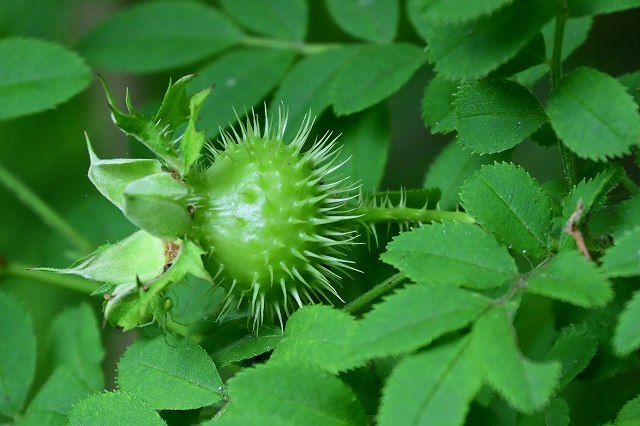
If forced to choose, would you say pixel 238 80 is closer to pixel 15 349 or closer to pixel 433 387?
pixel 15 349

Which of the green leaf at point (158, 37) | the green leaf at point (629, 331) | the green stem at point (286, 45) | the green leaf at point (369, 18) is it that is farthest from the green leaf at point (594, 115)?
the green leaf at point (158, 37)

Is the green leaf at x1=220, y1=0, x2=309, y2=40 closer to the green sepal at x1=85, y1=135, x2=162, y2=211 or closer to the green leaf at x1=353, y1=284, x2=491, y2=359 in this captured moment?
the green sepal at x1=85, y1=135, x2=162, y2=211

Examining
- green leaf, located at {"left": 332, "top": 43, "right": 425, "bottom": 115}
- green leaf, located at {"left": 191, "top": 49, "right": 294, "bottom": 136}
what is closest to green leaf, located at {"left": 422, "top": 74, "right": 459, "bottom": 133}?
green leaf, located at {"left": 332, "top": 43, "right": 425, "bottom": 115}

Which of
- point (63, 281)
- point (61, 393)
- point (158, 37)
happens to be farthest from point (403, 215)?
point (158, 37)

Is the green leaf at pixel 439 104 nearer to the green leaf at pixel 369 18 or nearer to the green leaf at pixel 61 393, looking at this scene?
the green leaf at pixel 369 18

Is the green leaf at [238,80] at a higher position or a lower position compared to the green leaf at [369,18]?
lower

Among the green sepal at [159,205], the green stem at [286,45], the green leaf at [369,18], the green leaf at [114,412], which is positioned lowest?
the green leaf at [114,412]
